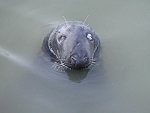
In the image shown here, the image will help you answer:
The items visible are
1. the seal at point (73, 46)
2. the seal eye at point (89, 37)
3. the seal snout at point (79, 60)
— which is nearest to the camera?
the seal snout at point (79, 60)

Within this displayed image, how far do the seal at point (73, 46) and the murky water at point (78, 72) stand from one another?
1.33 ft

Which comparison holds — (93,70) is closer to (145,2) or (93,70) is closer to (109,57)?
(109,57)

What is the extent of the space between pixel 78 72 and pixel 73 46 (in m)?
0.83

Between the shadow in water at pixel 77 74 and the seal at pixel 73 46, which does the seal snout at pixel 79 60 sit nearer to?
the seal at pixel 73 46

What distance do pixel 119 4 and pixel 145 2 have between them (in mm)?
893

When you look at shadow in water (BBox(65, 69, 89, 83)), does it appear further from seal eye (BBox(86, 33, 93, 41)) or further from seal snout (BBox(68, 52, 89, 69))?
seal eye (BBox(86, 33, 93, 41))

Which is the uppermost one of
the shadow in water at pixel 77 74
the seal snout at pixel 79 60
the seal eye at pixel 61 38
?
the seal eye at pixel 61 38

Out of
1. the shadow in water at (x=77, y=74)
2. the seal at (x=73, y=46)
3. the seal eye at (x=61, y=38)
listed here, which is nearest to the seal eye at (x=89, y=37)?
the seal at (x=73, y=46)

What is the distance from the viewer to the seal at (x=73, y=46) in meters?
6.83

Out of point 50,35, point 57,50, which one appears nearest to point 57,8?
point 50,35

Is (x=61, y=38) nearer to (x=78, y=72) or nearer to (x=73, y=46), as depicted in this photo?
(x=73, y=46)

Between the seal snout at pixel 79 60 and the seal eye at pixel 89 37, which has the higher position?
the seal eye at pixel 89 37

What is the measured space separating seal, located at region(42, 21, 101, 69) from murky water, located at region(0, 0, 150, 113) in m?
0.40

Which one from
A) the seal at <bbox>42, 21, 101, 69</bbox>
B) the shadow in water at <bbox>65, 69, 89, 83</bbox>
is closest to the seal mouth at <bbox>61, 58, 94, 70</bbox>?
the seal at <bbox>42, 21, 101, 69</bbox>
